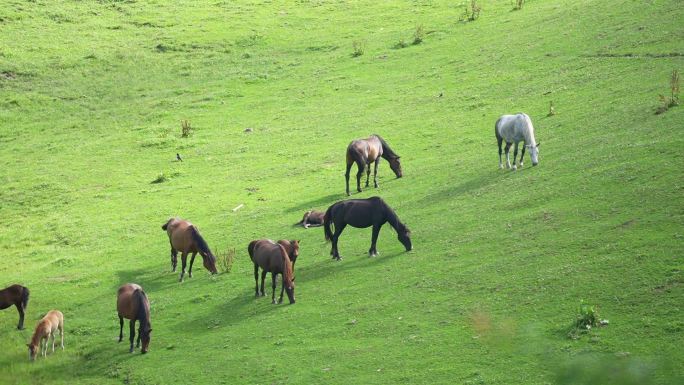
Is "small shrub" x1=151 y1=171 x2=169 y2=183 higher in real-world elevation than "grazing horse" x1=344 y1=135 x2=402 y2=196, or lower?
lower

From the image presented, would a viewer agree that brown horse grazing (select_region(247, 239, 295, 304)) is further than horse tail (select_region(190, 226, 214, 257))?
No

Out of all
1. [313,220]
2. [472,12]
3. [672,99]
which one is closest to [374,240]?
[313,220]

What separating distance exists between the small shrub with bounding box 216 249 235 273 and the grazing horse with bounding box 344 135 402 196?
597cm

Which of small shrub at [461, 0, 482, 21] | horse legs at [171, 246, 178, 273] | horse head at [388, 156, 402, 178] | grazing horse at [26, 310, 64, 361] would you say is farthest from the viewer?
small shrub at [461, 0, 482, 21]

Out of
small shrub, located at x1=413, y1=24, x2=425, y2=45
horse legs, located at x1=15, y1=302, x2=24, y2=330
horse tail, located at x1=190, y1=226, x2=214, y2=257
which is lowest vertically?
horse legs, located at x1=15, y1=302, x2=24, y2=330

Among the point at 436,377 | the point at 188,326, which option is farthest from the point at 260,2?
the point at 436,377

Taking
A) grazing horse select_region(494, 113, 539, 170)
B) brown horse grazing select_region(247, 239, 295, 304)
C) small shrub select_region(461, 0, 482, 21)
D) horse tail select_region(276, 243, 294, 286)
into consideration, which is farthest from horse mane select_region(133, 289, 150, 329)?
small shrub select_region(461, 0, 482, 21)

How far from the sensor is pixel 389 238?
82.0ft

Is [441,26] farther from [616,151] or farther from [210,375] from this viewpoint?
[210,375]

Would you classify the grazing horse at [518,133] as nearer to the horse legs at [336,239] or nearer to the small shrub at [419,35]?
the horse legs at [336,239]

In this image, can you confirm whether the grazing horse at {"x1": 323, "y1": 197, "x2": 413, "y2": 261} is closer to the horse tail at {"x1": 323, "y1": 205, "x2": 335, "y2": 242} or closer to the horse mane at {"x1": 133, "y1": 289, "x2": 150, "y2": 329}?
the horse tail at {"x1": 323, "y1": 205, "x2": 335, "y2": 242}

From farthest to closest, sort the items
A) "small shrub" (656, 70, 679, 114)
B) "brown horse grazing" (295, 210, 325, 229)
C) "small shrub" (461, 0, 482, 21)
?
"small shrub" (461, 0, 482, 21)
"small shrub" (656, 70, 679, 114)
"brown horse grazing" (295, 210, 325, 229)

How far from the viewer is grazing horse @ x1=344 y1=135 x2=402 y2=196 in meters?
30.0

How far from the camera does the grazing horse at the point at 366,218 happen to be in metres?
23.3
